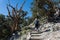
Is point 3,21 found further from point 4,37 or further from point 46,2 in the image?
point 46,2

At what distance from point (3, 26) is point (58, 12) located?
9.07 metres

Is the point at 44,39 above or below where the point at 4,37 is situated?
above

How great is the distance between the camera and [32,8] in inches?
882

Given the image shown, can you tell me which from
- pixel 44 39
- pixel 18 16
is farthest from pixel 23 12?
pixel 44 39

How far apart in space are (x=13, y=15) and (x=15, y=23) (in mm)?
1137

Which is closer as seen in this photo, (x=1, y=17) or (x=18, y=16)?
(x=18, y=16)

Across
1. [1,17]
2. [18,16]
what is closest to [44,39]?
[18,16]

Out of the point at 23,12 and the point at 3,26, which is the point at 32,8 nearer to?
the point at 23,12

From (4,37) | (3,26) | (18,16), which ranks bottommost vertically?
(4,37)

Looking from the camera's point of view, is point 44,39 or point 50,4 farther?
point 50,4

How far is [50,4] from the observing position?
20.1 m

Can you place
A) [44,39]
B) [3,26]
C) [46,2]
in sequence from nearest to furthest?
1. [44,39]
2. [46,2]
3. [3,26]

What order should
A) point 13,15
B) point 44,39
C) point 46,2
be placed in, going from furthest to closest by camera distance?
point 46,2
point 13,15
point 44,39

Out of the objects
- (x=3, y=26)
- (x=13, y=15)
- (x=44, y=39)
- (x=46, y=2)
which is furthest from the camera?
(x=3, y=26)
